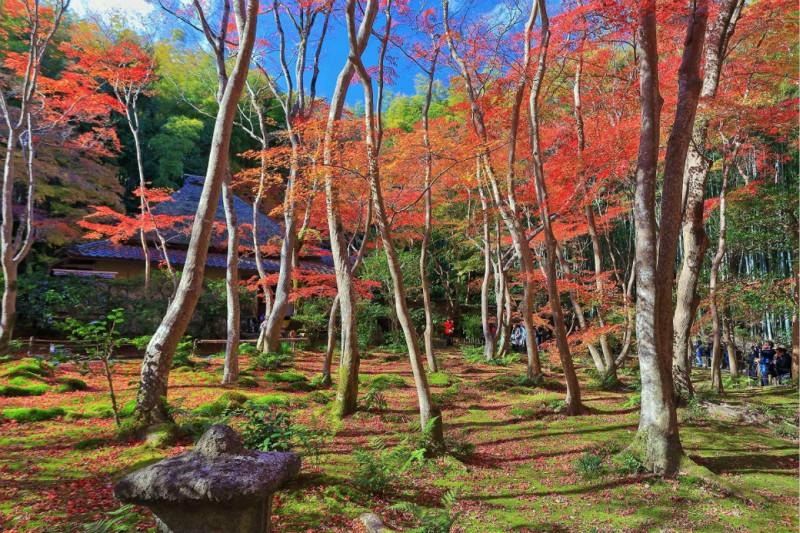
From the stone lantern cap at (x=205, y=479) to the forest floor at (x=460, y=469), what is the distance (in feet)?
3.31

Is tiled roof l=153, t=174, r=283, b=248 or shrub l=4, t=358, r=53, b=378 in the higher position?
tiled roof l=153, t=174, r=283, b=248

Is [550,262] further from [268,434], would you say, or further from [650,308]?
[268,434]

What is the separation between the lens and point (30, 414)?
6.04 meters

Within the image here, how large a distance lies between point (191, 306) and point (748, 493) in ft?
19.6

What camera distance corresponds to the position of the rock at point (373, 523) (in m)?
3.42

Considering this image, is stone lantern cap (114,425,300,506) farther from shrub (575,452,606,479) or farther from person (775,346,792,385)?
person (775,346,792,385)

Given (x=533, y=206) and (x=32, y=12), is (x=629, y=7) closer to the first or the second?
(x=533, y=206)

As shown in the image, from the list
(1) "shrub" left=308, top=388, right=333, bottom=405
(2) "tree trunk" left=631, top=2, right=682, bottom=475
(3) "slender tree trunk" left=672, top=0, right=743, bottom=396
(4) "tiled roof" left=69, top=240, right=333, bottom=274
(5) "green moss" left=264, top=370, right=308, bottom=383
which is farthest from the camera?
(4) "tiled roof" left=69, top=240, right=333, bottom=274

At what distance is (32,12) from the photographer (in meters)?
9.85

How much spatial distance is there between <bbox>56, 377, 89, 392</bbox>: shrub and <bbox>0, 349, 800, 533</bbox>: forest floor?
6.8 inches

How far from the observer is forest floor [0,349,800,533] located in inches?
150

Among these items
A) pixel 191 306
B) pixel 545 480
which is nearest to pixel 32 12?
pixel 191 306

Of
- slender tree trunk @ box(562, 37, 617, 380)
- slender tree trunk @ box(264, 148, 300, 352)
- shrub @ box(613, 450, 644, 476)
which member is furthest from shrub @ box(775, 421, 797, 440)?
slender tree trunk @ box(264, 148, 300, 352)

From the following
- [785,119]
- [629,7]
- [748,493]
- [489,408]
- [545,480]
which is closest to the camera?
[748,493]
